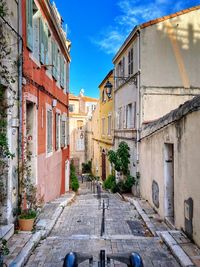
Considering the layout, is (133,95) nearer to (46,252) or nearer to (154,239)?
(154,239)

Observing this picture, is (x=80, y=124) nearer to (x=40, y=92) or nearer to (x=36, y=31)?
(x=40, y=92)

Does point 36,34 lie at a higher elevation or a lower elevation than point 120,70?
lower

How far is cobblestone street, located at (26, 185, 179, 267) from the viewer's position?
17.3 feet

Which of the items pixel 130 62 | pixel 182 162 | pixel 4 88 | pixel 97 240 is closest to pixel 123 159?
pixel 130 62

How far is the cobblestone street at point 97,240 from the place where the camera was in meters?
5.28

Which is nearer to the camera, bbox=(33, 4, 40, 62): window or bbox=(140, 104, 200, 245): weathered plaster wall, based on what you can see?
bbox=(140, 104, 200, 245): weathered plaster wall

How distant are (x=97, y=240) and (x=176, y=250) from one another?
1.75 meters

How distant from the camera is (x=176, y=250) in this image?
534 centimetres

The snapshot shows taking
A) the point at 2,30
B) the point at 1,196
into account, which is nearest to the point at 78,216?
the point at 1,196

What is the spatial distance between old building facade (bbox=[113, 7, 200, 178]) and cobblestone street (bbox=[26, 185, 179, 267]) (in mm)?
5758

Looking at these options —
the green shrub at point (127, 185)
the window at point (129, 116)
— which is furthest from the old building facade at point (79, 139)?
the green shrub at point (127, 185)

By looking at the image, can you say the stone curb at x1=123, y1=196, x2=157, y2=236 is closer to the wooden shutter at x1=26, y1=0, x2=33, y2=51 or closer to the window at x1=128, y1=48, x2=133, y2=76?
the wooden shutter at x1=26, y1=0, x2=33, y2=51

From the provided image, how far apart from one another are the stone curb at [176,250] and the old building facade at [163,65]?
25.2 feet

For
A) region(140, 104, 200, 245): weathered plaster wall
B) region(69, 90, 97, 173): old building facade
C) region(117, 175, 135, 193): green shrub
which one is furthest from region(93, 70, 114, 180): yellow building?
region(140, 104, 200, 245): weathered plaster wall
